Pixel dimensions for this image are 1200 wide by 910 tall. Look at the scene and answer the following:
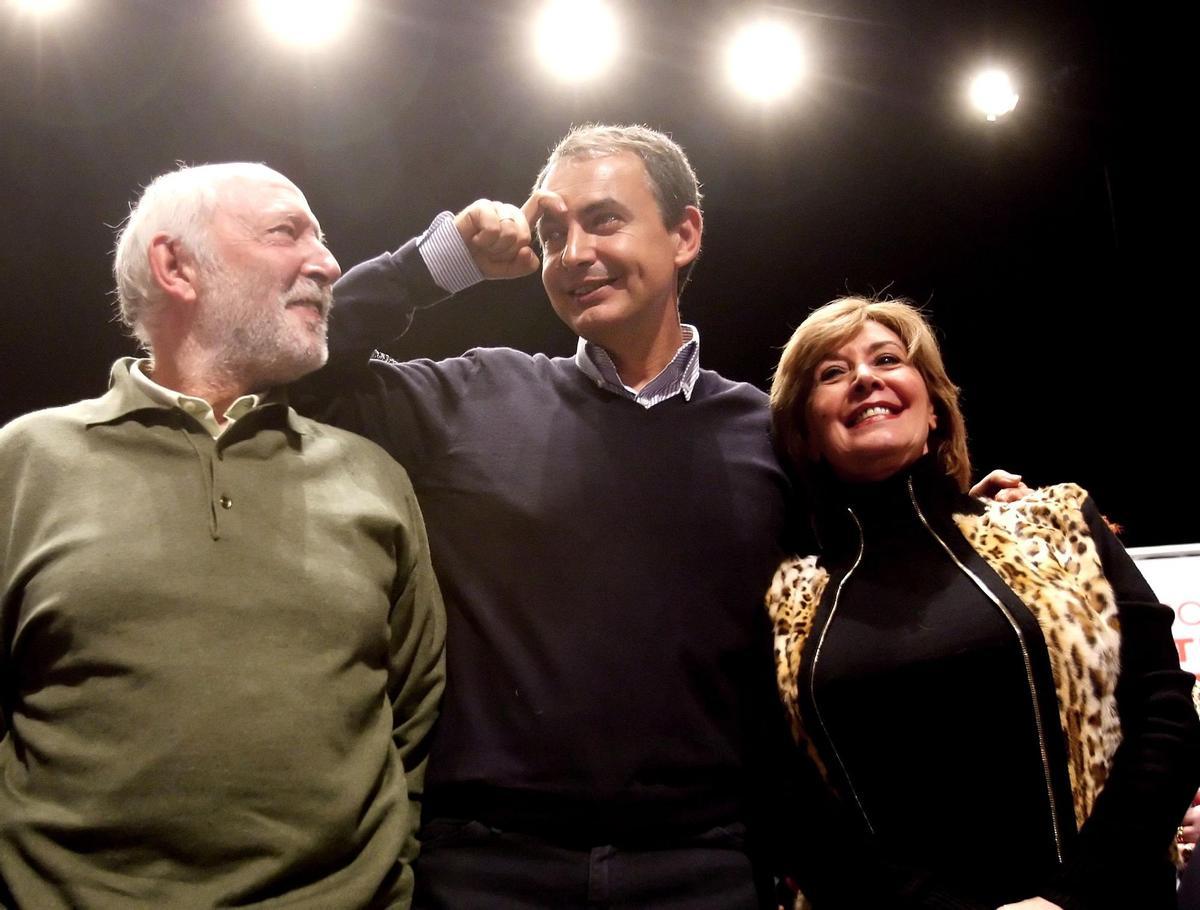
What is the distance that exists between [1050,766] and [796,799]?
0.41 meters

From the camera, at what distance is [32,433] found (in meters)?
1.38

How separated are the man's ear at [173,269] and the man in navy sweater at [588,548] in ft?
0.85

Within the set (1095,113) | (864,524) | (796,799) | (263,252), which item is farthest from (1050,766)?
(1095,113)

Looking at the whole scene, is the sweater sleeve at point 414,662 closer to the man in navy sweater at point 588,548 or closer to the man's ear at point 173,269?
the man in navy sweater at point 588,548

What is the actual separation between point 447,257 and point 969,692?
120 cm

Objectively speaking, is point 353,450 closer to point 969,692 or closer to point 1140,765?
point 969,692

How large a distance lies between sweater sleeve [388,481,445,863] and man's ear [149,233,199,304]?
566 mm

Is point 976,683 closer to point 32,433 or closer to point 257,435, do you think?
point 257,435

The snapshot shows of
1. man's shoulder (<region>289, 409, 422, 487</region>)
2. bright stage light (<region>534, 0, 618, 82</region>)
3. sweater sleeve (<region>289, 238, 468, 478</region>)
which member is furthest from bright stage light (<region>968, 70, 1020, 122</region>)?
man's shoulder (<region>289, 409, 422, 487</region>)

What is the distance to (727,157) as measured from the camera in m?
4.21

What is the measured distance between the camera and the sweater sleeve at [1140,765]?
142 centimetres

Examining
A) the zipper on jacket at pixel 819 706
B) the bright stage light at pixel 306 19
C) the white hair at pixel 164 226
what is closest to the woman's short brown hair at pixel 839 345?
the zipper on jacket at pixel 819 706

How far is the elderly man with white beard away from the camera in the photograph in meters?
1.18

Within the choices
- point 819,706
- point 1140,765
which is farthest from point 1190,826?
point 819,706
